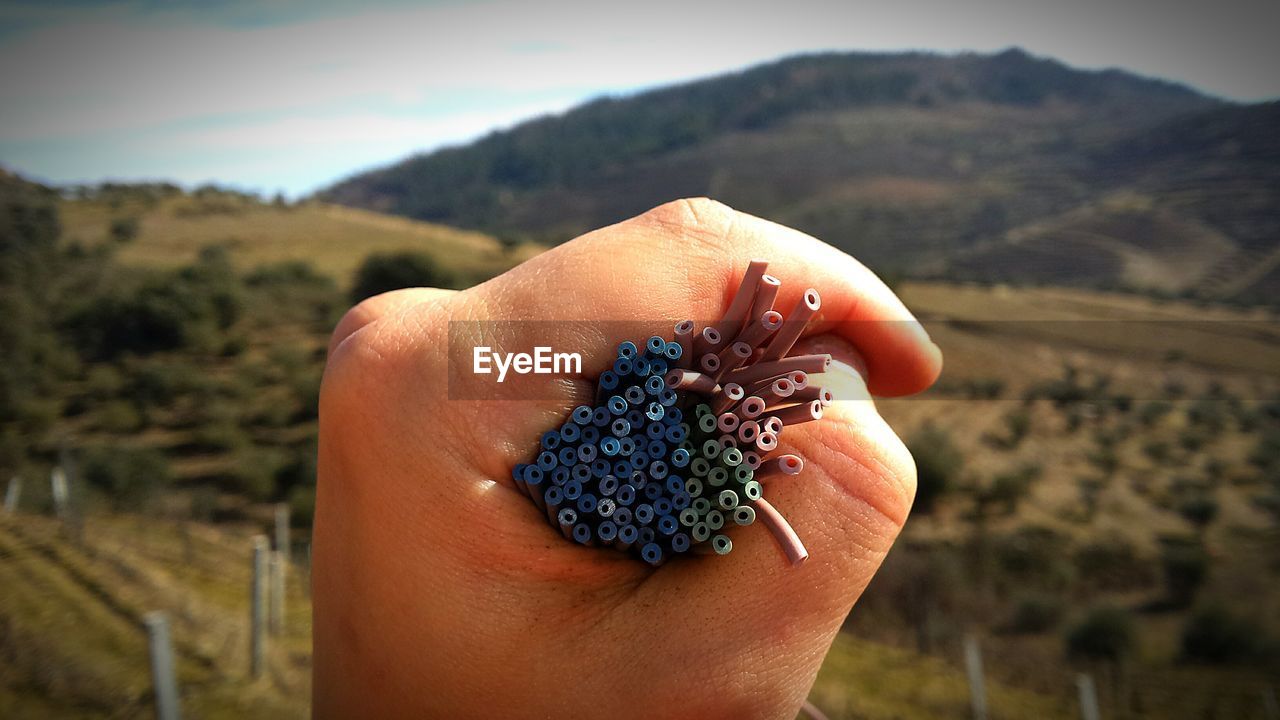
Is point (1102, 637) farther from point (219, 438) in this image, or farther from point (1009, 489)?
point (219, 438)

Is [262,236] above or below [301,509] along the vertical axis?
above

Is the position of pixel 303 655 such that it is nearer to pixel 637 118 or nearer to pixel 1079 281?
pixel 1079 281

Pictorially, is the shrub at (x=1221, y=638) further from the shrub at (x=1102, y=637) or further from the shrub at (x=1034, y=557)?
the shrub at (x=1034, y=557)

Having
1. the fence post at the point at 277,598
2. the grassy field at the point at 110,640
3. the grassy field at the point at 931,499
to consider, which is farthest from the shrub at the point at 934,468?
the grassy field at the point at 110,640

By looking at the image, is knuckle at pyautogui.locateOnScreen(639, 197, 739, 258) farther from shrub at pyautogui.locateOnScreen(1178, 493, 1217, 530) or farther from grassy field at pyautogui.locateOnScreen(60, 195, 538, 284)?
grassy field at pyautogui.locateOnScreen(60, 195, 538, 284)

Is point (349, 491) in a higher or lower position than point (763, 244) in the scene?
lower

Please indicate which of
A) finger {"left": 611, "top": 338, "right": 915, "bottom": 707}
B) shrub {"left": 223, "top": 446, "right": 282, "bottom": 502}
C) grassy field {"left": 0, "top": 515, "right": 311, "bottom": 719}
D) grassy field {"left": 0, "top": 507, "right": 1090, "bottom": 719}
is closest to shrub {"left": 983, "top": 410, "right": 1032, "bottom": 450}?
grassy field {"left": 0, "top": 507, "right": 1090, "bottom": 719}

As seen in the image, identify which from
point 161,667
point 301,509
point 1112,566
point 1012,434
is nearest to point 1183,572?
point 1112,566

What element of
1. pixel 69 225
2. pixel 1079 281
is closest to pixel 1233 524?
pixel 1079 281
